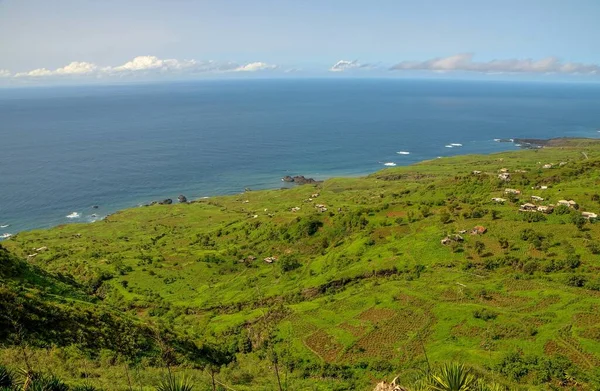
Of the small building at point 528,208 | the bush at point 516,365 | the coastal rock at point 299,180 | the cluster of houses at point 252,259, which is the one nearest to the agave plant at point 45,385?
the bush at point 516,365

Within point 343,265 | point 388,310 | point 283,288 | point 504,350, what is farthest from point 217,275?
point 504,350

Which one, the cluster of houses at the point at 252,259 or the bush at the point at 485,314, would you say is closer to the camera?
the bush at the point at 485,314

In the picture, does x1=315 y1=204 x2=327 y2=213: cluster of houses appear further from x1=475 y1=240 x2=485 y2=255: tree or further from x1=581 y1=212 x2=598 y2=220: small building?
x1=581 y1=212 x2=598 y2=220: small building

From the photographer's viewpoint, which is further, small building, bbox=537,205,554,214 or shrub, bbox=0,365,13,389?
small building, bbox=537,205,554,214

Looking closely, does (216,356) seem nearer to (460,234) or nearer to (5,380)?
(5,380)

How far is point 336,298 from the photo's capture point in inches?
2060

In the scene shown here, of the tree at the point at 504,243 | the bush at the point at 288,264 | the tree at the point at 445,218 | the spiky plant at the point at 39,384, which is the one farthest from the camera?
the tree at the point at 445,218

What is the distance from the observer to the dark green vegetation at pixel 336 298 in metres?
33.8

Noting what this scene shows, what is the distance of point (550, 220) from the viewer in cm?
6003

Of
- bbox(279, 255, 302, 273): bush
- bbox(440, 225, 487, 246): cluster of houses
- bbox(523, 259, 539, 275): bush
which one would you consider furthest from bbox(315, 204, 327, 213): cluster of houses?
bbox(523, 259, 539, 275): bush

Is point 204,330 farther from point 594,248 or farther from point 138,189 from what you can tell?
point 138,189

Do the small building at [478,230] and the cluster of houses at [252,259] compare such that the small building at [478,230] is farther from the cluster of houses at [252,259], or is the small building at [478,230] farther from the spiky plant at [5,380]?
the spiky plant at [5,380]

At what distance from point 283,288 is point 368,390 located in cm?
2741

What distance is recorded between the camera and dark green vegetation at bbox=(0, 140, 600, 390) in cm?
3378
